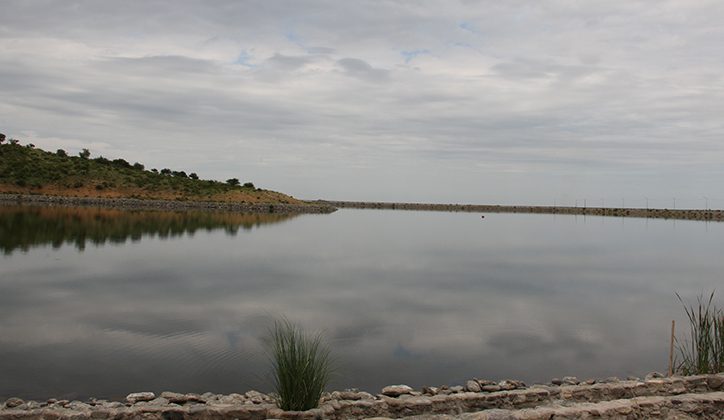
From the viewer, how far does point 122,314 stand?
16047 millimetres

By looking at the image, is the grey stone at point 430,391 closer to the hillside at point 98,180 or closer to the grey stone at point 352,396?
the grey stone at point 352,396

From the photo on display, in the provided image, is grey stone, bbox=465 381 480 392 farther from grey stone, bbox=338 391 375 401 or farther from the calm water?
grey stone, bbox=338 391 375 401

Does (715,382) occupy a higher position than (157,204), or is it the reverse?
(157,204)

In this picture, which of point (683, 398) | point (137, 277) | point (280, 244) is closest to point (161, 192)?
point (280, 244)

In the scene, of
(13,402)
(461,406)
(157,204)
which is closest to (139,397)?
(13,402)

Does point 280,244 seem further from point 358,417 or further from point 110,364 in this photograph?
point 358,417

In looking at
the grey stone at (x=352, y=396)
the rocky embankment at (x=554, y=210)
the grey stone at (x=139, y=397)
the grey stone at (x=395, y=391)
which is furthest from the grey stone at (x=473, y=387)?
the rocky embankment at (x=554, y=210)

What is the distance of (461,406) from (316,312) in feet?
32.2

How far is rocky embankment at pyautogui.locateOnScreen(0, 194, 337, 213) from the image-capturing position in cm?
7538

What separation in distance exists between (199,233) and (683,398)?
4066cm

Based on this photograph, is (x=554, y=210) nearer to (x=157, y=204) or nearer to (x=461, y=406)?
(x=157, y=204)

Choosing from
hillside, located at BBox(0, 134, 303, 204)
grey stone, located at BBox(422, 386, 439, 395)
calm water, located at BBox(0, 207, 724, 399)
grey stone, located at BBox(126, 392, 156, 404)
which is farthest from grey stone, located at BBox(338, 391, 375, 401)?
hillside, located at BBox(0, 134, 303, 204)

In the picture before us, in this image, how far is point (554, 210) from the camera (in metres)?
165

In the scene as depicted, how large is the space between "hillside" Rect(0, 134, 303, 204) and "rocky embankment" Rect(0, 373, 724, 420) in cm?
8207
